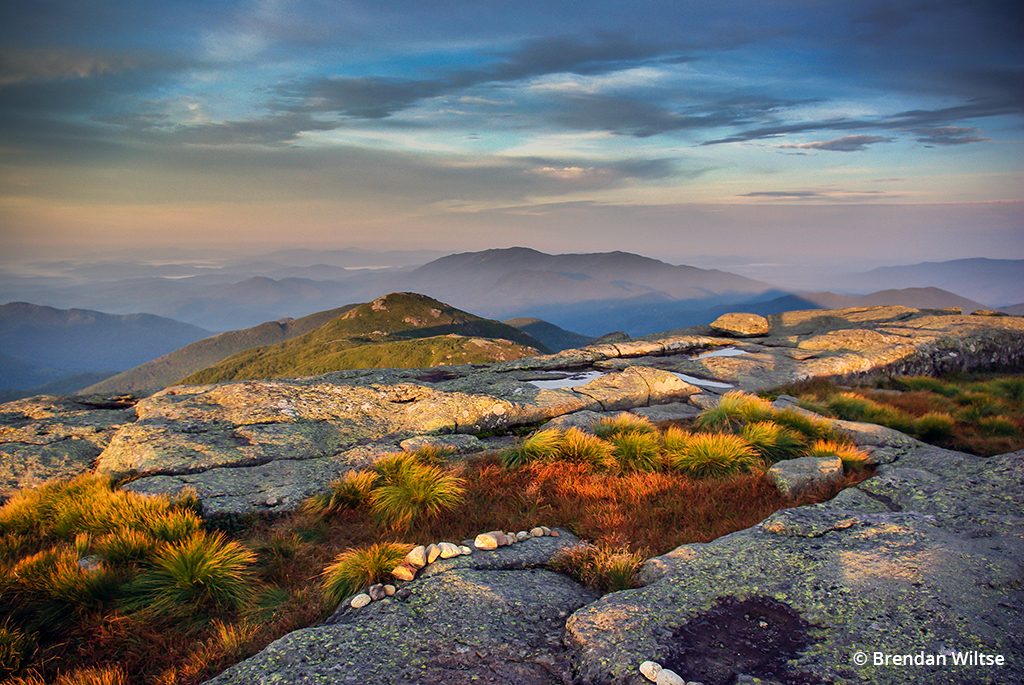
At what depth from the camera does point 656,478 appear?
11.1 m

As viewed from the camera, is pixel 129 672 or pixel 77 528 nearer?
pixel 129 672

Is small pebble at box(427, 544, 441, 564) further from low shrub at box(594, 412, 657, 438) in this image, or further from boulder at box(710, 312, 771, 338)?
boulder at box(710, 312, 771, 338)

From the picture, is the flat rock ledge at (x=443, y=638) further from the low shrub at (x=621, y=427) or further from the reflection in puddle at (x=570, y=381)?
the reflection in puddle at (x=570, y=381)

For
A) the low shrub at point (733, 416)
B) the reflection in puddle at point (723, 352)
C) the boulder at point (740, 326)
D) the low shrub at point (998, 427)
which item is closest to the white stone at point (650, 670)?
the low shrub at point (733, 416)

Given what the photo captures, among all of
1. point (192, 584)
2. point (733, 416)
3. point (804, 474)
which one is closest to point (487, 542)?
point (192, 584)

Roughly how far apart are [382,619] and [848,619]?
16.9 ft

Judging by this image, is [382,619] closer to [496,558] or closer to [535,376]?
[496,558]

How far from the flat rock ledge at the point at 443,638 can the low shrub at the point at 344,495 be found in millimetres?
3464

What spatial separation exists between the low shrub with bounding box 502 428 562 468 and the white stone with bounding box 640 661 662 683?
6936 mm

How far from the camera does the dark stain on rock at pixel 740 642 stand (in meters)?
5.14

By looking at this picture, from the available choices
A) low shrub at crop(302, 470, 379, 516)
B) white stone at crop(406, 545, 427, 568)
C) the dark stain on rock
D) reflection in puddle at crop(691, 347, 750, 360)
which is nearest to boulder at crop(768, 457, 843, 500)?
the dark stain on rock

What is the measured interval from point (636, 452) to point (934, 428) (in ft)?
33.0

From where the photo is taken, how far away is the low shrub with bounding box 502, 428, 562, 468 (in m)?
12.2

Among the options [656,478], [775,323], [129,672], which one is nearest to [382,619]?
[129,672]
